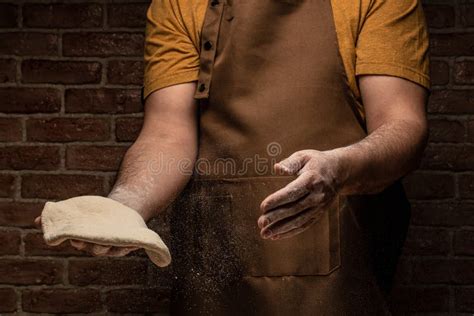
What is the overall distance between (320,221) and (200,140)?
268 millimetres

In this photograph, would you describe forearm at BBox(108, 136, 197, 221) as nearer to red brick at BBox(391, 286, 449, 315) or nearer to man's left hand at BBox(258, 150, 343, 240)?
man's left hand at BBox(258, 150, 343, 240)

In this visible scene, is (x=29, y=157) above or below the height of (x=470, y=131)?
below

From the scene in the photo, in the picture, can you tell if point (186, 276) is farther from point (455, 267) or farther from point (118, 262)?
point (455, 267)

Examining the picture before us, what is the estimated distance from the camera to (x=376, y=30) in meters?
1.30

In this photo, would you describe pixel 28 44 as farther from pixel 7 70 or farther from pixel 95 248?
pixel 95 248

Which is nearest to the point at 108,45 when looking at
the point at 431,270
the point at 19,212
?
the point at 19,212

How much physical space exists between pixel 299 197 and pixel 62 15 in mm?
989

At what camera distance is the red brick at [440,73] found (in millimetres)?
1717

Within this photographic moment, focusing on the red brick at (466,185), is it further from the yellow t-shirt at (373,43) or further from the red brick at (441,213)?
the yellow t-shirt at (373,43)

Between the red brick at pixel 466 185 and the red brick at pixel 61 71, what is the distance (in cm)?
81

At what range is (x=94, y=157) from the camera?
1.77 meters

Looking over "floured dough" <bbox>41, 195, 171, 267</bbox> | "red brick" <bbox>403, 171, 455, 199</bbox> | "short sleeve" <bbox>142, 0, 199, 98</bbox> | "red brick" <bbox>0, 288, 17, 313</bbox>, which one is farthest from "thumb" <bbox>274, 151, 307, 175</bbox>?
"red brick" <bbox>0, 288, 17, 313</bbox>

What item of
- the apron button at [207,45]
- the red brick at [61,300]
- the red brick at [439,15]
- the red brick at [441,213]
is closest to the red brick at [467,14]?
the red brick at [439,15]

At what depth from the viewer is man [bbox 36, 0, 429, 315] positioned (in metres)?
1.29
